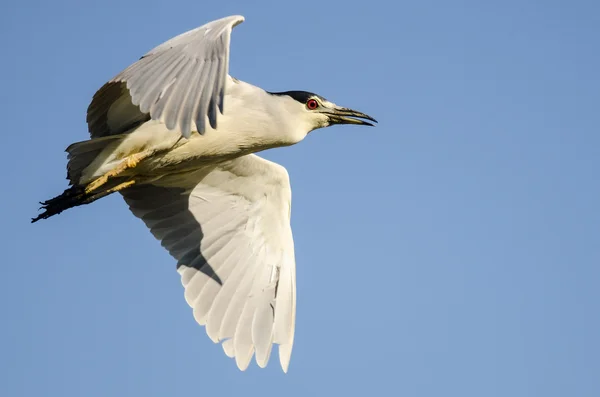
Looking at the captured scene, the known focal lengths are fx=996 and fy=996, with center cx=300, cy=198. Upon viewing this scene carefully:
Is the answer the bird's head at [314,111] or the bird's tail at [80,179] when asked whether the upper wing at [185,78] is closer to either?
the bird's tail at [80,179]

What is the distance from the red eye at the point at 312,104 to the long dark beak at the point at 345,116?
15cm

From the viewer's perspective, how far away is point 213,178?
11062mm

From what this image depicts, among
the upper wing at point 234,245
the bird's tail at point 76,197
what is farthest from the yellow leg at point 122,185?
the upper wing at point 234,245

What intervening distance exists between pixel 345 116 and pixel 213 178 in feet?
5.44

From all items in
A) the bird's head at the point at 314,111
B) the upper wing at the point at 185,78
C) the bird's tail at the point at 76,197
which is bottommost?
the bird's tail at the point at 76,197

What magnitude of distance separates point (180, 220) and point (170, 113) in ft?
10.9

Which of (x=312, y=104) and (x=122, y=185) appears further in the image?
(x=312, y=104)

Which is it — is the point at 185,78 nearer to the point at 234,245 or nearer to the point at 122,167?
the point at 122,167

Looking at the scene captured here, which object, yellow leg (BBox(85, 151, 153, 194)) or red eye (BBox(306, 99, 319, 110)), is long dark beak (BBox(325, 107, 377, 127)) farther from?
yellow leg (BBox(85, 151, 153, 194))

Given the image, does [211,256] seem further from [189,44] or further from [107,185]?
[189,44]

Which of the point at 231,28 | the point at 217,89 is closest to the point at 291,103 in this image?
the point at 231,28

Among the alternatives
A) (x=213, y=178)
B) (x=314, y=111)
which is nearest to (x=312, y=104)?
(x=314, y=111)

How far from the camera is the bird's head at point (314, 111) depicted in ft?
33.6

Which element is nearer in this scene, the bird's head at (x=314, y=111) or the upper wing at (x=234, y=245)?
the bird's head at (x=314, y=111)
